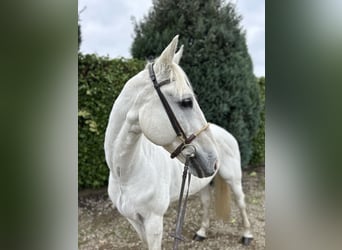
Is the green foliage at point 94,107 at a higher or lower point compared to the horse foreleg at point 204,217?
higher

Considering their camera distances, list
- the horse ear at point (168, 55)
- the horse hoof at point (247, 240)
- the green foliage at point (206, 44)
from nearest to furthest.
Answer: the horse ear at point (168, 55)
the horse hoof at point (247, 240)
the green foliage at point (206, 44)

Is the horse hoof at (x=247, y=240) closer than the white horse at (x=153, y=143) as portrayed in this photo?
No

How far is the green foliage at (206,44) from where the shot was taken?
2783 millimetres

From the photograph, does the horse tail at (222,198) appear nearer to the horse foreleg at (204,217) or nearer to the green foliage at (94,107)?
the horse foreleg at (204,217)

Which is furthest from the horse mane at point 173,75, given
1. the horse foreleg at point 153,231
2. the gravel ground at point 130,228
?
the gravel ground at point 130,228

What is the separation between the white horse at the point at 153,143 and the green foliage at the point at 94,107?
3.41 ft

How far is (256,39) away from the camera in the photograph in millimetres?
2912

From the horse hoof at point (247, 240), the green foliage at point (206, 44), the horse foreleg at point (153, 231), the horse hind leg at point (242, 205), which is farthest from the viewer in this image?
the green foliage at point (206, 44)

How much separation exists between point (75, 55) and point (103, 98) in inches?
74.5

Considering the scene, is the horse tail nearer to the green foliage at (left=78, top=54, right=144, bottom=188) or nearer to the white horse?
the white horse

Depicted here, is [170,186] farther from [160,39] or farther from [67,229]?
[160,39]

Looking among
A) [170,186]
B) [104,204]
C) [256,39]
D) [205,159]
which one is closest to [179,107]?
[205,159]

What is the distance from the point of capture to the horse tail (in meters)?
2.16

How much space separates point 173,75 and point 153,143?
31 centimetres
